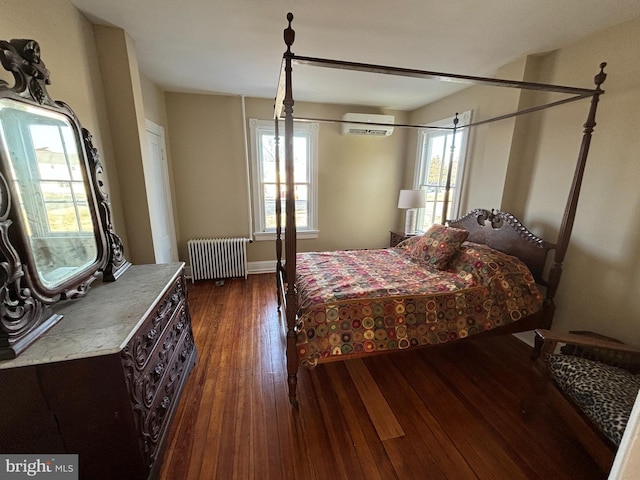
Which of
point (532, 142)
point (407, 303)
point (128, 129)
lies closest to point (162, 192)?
point (128, 129)

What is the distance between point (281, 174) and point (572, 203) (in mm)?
3188

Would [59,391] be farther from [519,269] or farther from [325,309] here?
[519,269]

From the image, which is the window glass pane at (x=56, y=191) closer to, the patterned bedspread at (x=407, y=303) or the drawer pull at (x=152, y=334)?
the drawer pull at (x=152, y=334)

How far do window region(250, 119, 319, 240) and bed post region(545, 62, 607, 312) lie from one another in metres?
2.87

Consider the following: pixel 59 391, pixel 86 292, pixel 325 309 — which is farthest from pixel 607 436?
pixel 86 292

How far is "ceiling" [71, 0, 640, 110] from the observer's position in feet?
5.24

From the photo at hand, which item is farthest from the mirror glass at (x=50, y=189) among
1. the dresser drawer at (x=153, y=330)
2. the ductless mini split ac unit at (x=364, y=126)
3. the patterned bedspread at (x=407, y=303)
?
the ductless mini split ac unit at (x=364, y=126)

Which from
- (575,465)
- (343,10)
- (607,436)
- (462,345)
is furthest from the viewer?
(462,345)

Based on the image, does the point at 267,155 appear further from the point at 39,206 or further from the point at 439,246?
the point at 39,206

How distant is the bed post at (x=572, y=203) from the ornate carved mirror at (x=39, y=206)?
3.16 meters

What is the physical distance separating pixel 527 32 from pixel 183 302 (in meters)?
3.24

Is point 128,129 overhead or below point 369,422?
overhead

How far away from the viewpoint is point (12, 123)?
1057mm

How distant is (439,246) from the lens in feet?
8.02
